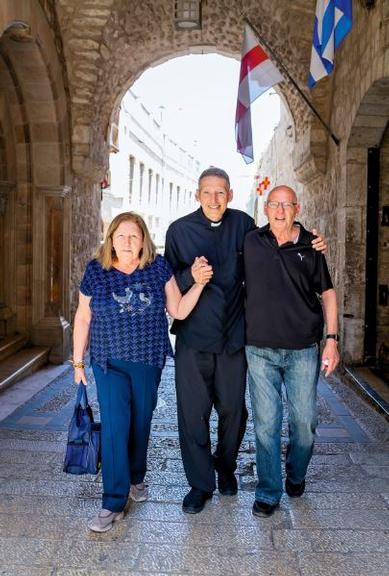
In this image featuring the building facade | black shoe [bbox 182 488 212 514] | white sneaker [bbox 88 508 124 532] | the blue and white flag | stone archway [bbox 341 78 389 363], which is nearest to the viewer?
white sneaker [bbox 88 508 124 532]

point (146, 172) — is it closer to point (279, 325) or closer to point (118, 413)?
point (279, 325)

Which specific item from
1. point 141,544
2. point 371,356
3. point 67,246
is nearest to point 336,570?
point 141,544

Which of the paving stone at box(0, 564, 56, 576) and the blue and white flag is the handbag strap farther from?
the blue and white flag

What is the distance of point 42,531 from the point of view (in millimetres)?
2564

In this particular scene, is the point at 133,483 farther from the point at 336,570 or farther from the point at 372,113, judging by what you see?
the point at 372,113

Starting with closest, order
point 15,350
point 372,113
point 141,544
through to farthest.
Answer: point 141,544 < point 372,113 < point 15,350

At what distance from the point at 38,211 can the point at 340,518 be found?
5000mm

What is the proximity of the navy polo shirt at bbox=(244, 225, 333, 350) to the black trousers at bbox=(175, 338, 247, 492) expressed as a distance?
182 mm

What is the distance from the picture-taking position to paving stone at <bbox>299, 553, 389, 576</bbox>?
7.42 feet

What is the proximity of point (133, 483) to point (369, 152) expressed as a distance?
13.7ft

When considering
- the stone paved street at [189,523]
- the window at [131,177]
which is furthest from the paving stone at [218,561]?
the window at [131,177]

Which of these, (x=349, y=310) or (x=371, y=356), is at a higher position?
(x=349, y=310)

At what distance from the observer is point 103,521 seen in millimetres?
2590

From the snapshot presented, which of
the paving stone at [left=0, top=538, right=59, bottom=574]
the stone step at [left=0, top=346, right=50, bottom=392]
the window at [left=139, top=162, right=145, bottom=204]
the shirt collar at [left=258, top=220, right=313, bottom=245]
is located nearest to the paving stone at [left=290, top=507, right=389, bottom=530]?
the paving stone at [left=0, top=538, right=59, bottom=574]
